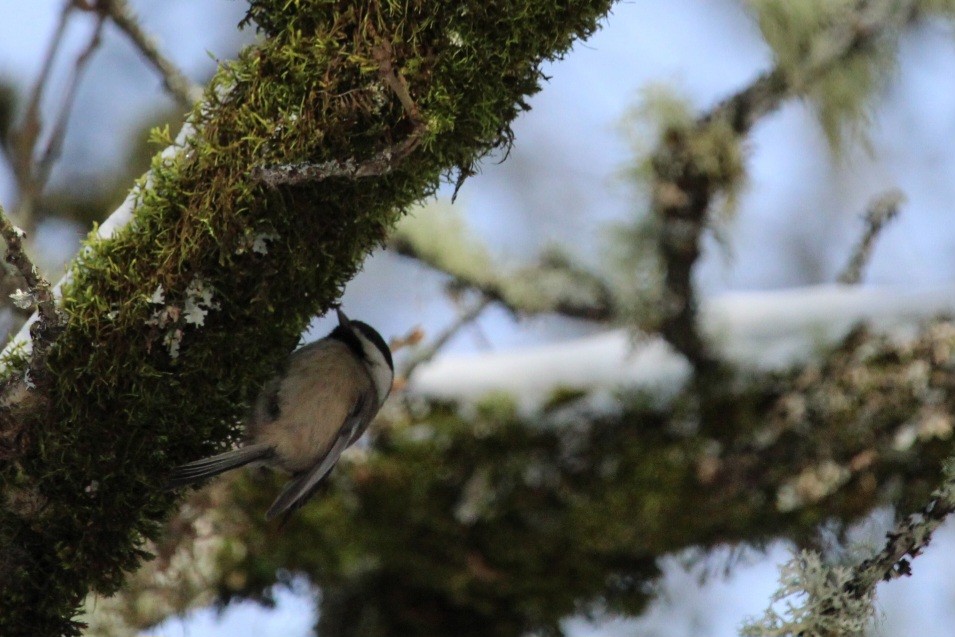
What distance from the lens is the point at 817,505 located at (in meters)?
2.43

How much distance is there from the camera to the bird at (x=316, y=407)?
1.91 metres

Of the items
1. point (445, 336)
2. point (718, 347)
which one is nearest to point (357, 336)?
point (445, 336)

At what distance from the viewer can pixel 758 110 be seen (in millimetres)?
2275

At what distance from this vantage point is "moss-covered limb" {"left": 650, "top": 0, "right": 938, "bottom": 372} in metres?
2.11

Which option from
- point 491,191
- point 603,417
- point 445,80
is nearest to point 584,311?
point 603,417

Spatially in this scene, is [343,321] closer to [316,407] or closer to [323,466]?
[316,407]

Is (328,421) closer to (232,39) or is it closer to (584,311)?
(584,311)

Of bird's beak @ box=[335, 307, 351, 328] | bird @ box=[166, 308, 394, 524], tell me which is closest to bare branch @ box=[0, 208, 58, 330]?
bird @ box=[166, 308, 394, 524]

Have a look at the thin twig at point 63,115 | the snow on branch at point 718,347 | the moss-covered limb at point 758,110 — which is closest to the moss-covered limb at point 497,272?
the snow on branch at point 718,347

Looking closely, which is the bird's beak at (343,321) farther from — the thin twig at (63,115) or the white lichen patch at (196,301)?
the thin twig at (63,115)

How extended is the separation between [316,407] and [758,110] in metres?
1.23

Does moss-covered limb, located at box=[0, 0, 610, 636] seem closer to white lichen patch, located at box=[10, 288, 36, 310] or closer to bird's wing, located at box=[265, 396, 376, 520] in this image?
white lichen patch, located at box=[10, 288, 36, 310]

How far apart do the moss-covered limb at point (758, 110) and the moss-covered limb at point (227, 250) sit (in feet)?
3.10

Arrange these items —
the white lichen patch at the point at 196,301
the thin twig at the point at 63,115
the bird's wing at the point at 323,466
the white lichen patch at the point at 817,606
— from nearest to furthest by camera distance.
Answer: the white lichen patch at the point at 817,606 → the white lichen patch at the point at 196,301 → the bird's wing at the point at 323,466 → the thin twig at the point at 63,115
